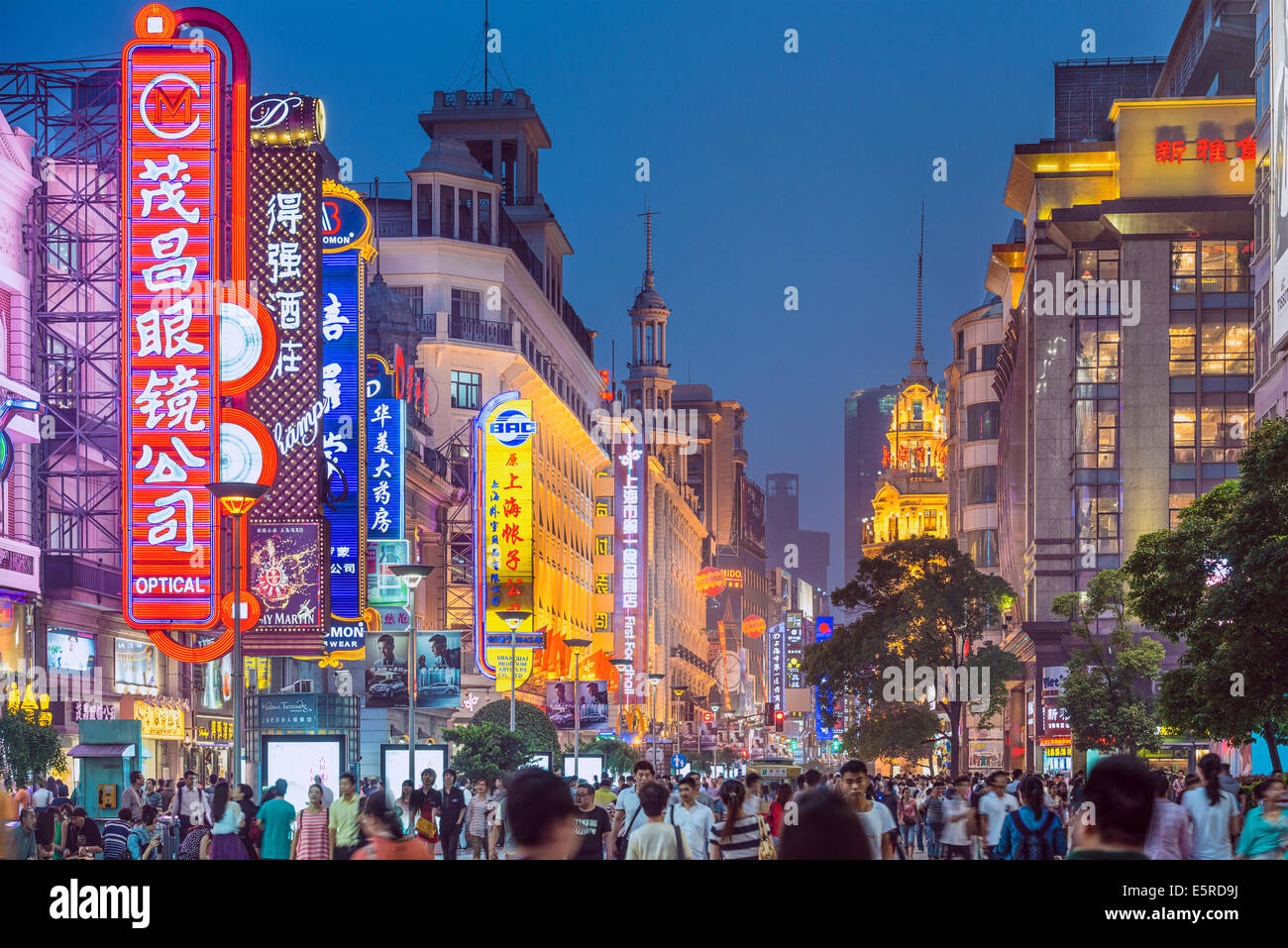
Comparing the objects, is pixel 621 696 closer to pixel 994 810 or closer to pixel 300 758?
pixel 300 758

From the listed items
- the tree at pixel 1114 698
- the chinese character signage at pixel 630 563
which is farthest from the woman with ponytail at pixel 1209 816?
the chinese character signage at pixel 630 563

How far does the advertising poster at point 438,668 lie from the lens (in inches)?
1997

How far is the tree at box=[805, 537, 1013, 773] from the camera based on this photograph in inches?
2815

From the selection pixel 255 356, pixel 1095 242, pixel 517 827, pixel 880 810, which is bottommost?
pixel 880 810

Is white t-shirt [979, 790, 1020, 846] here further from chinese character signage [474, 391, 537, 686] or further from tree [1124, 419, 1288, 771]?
chinese character signage [474, 391, 537, 686]

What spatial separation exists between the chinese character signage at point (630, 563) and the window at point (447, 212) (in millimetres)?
31389

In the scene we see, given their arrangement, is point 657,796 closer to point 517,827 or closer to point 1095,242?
point 517,827

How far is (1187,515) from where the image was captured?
43.3 meters

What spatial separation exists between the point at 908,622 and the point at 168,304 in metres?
41.9

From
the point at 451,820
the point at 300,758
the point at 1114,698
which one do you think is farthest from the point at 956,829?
the point at 1114,698

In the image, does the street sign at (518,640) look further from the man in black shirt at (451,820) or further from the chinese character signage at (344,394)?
the man in black shirt at (451,820)

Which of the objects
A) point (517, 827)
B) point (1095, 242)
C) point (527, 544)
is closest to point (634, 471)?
point (1095, 242)

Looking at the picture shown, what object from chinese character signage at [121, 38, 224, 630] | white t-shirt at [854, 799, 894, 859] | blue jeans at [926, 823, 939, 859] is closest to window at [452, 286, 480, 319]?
chinese character signage at [121, 38, 224, 630]

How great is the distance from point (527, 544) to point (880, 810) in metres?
50.9
